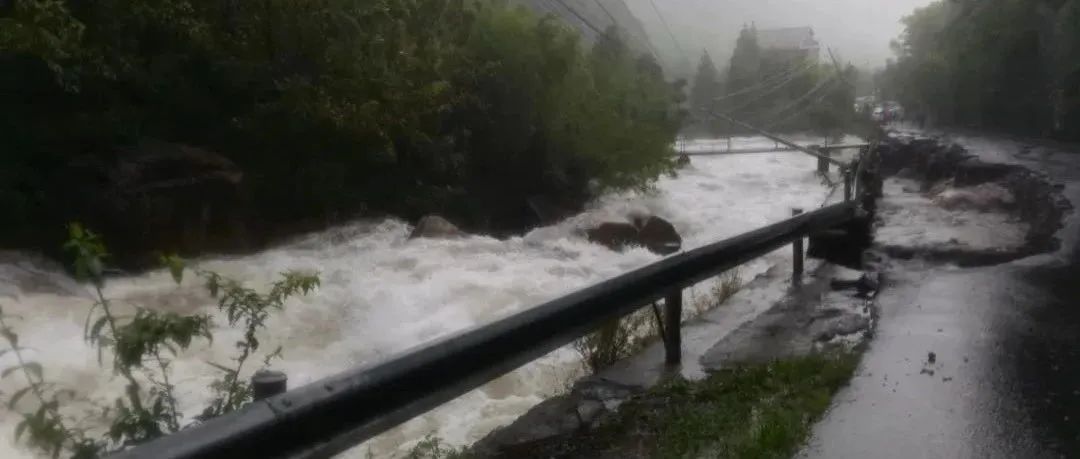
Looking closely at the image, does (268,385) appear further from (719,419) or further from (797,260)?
(797,260)

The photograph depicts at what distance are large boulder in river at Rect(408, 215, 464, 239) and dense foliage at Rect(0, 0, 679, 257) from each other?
9.84 feet

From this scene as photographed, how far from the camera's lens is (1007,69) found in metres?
46.9

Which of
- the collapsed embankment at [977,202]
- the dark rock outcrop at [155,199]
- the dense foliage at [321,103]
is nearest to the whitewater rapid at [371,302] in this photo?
the dark rock outcrop at [155,199]

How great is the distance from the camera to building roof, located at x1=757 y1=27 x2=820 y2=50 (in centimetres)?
6192

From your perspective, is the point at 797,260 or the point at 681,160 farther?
the point at 681,160

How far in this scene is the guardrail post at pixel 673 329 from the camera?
20.8 feet

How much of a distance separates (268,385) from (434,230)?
16100 millimetres

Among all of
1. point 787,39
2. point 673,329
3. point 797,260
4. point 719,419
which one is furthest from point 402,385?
point 787,39

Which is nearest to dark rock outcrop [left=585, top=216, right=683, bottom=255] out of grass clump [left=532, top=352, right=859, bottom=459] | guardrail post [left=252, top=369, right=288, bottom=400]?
grass clump [left=532, top=352, right=859, bottom=459]

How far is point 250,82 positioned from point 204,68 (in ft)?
3.27

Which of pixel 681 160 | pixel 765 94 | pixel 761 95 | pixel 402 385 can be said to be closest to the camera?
pixel 402 385

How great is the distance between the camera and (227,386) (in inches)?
173

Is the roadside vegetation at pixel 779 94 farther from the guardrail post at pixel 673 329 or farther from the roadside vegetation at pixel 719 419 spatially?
the roadside vegetation at pixel 719 419

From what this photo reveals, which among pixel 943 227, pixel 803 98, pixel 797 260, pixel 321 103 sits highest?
pixel 321 103
